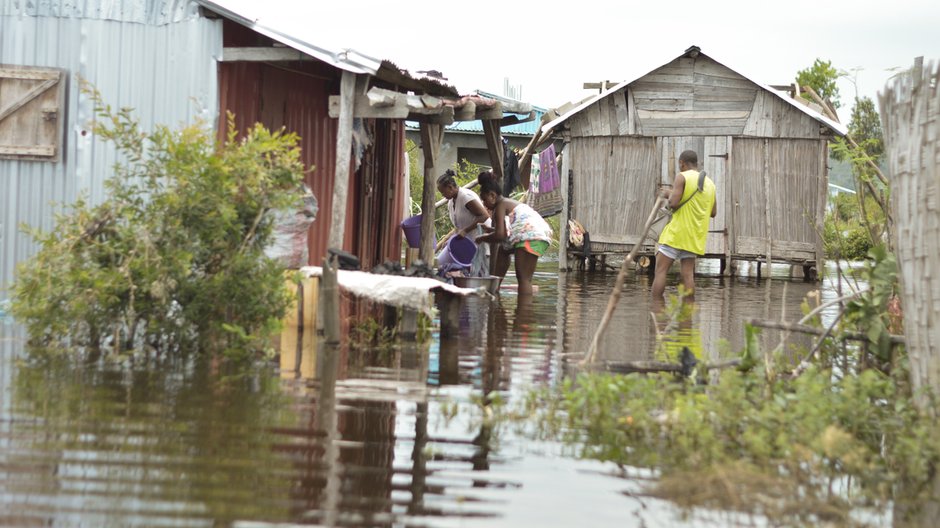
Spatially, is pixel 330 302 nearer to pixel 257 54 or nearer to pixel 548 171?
pixel 257 54

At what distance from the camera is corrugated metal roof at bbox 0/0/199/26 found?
10.6 meters

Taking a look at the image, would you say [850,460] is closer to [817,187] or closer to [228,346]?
[228,346]

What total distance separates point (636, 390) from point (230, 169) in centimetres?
330

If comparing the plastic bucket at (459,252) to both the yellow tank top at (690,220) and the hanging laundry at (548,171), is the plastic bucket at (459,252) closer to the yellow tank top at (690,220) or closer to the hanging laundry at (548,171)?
the yellow tank top at (690,220)

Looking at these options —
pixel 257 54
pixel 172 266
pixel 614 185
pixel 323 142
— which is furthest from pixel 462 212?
pixel 614 185

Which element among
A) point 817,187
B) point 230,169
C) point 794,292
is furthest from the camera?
point 817,187

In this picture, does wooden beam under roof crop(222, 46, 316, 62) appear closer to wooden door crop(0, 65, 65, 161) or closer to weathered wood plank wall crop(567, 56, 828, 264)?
wooden door crop(0, 65, 65, 161)

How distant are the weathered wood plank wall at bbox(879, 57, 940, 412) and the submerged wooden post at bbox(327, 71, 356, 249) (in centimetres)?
500

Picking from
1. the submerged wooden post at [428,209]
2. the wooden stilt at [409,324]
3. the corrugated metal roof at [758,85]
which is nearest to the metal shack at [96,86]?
the wooden stilt at [409,324]

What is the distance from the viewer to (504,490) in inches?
204

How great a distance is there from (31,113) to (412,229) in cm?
598

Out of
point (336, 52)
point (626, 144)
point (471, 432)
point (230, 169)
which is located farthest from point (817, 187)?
point (471, 432)

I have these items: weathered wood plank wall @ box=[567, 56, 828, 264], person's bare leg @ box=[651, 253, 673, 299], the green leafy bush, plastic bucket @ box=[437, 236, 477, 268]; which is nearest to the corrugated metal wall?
the green leafy bush

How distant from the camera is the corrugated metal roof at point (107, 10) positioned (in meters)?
10.6
